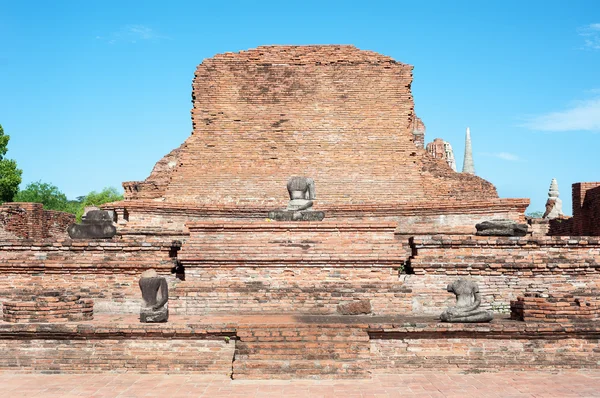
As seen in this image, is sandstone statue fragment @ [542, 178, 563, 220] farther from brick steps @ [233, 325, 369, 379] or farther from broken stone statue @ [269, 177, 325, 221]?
brick steps @ [233, 325, 369, 379]

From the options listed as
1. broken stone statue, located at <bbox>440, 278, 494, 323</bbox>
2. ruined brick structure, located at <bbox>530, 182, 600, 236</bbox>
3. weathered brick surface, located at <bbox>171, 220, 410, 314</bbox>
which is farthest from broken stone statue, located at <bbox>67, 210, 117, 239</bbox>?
ruined brick structure, located at <bbox>530, 182, 600, 236</bbox>

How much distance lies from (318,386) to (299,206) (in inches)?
206

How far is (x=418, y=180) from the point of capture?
1524 centimetres

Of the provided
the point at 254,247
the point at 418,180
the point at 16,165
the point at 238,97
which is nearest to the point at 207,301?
the point at 254,247

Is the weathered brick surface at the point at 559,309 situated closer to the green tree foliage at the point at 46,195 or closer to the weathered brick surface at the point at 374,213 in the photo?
the weathered brick surface at the point at 374,213

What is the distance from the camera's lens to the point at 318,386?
250 inches

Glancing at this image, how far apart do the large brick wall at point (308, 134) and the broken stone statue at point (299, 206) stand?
10.8 feet

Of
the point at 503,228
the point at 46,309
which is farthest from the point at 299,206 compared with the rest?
the point at 46,309

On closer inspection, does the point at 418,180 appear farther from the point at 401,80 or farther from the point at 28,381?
the point at 28,381

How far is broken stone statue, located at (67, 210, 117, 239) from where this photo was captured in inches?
441

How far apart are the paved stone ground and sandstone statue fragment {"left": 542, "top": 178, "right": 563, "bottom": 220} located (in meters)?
15.4

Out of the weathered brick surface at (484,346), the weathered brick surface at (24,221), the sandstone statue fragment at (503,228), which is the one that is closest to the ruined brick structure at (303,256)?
the weathered brick surface at (484,346)

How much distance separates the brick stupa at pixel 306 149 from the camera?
13852 millimetres

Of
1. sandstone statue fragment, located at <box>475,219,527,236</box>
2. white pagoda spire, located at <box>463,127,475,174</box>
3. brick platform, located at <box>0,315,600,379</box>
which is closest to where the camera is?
brick platform, located at <box>0,315,600,379</box>
